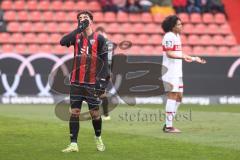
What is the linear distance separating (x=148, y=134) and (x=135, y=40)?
1355 centimetres

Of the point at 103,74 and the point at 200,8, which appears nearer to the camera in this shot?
the point at 103,74

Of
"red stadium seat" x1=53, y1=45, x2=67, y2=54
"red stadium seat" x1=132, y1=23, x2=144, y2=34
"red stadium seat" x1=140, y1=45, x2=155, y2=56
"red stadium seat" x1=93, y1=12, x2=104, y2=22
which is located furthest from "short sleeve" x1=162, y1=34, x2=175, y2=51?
"red stadium seat" x1=93, y1=12, x2=104, y2=22

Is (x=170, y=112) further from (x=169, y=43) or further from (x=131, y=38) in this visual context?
(x=131, y=38)

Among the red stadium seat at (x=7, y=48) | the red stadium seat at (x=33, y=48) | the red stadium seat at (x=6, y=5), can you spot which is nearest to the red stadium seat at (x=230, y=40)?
the red stadium seat at (x=33, y=48)

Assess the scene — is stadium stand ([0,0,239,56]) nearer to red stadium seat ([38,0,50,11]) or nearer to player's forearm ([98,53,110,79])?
red stadium seat ([38,0,50,11])

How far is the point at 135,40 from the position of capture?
2719 cm

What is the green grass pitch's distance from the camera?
1082 cm

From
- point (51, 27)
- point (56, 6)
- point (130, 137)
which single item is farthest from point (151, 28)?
point (130, 137)

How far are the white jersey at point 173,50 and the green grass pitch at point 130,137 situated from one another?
1224 millimetres

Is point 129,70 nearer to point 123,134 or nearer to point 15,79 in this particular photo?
point 15,79

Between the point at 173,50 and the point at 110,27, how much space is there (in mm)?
13386

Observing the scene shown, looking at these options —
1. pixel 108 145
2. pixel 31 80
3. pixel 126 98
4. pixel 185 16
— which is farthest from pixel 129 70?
pixel 108 145

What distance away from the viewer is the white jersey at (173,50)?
564 inches
